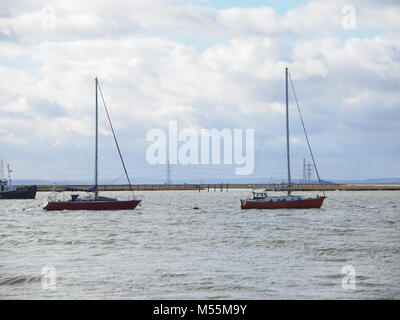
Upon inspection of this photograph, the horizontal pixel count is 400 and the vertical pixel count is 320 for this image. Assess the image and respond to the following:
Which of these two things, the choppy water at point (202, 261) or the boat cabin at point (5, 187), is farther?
the boat cabin at point (5, 187)

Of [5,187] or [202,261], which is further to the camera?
[5,187]

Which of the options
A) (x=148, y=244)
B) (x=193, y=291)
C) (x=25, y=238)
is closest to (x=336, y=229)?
(x=148, y=244)

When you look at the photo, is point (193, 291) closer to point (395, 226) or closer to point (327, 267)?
point (327, 267)

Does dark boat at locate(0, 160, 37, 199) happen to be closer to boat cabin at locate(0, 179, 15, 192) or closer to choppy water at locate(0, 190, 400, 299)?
boat cabin at locate(0, 179, 15, 192)

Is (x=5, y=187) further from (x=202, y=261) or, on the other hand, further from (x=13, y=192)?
(x=202, y=261)

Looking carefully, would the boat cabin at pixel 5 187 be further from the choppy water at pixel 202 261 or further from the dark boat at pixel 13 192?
the choppy water at pixel 202 261

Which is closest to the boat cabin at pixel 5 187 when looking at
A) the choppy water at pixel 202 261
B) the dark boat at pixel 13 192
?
the dark boat at pixel 13 192

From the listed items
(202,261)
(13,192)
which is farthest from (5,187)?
(202,261)

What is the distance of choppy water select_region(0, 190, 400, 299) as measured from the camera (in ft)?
65.7

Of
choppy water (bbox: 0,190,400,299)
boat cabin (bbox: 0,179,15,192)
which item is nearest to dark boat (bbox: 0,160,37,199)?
boat cabin (bbox: 0,179,15,192)

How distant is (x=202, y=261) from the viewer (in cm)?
2694

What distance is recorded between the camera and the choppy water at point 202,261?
789 inches
